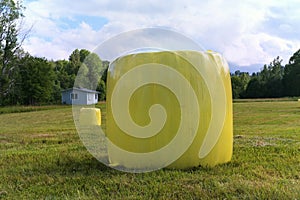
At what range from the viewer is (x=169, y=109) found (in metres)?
4.69

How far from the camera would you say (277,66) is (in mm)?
79688

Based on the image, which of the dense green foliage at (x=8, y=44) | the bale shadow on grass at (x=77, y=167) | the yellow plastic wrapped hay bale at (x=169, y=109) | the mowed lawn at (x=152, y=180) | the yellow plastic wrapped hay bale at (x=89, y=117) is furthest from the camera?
the dense green foliage at (x=8, y=44)

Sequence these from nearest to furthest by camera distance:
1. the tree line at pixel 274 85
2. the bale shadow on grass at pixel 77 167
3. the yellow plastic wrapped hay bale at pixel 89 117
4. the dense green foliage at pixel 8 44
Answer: the bale shadow on grass at pixel 77 167, the yellow plastic wrapped hay bale at pixel 89 117, the dense green foliage at pixel 8 44, the tree line at pixel 274 85

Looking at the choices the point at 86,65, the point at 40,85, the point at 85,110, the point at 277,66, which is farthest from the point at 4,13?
the point at 277,66

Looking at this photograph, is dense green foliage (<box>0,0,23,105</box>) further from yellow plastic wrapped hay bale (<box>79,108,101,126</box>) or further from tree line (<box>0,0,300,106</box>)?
yellow plastic wrapped hay bale (<box>79,108,101,126</box>)

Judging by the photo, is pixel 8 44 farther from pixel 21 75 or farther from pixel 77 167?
pixel 77 167

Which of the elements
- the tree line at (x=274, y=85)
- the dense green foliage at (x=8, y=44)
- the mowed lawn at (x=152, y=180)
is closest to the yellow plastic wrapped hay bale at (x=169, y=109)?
the mowed lawn at (x=152, y=180)

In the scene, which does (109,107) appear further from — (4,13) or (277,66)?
(277,66)

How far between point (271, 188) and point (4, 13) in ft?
148

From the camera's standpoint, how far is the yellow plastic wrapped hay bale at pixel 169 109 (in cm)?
470

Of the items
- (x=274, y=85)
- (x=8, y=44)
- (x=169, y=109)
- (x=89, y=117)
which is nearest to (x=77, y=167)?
(x=169, y=109)

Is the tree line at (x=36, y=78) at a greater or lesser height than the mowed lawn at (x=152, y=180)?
greater

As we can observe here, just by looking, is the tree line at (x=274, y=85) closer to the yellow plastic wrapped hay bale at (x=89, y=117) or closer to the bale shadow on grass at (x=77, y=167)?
the yellow plastic wrapped hay bale at (x=89, y=117)

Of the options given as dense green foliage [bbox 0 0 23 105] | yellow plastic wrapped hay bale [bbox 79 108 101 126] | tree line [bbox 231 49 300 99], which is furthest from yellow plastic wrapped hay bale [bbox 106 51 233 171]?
tree line [bbox 231 49 300 99]
